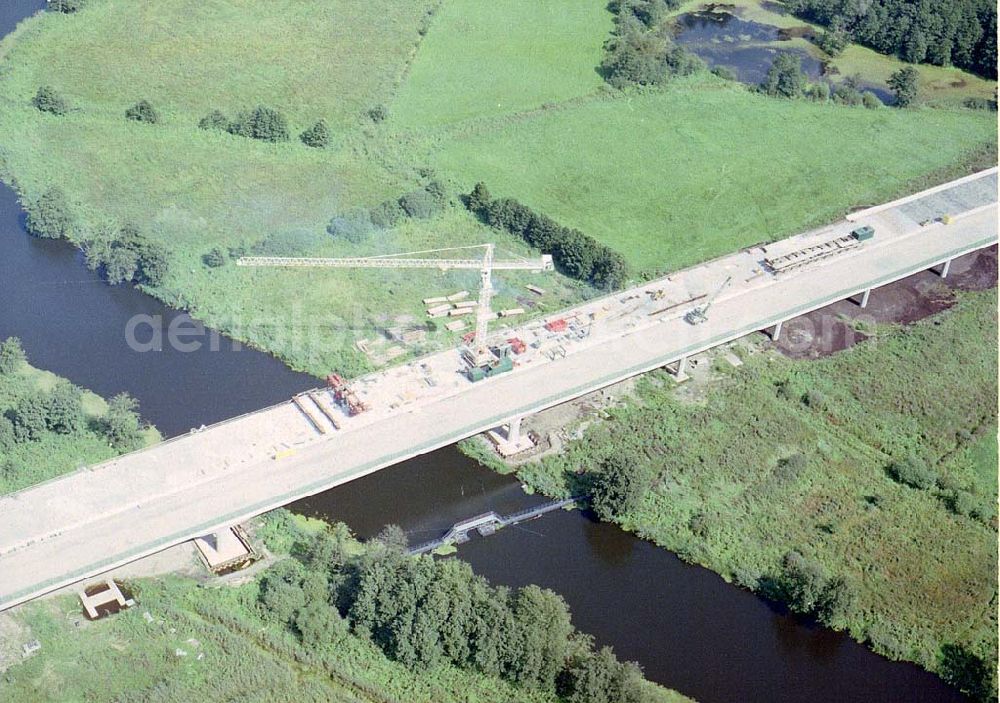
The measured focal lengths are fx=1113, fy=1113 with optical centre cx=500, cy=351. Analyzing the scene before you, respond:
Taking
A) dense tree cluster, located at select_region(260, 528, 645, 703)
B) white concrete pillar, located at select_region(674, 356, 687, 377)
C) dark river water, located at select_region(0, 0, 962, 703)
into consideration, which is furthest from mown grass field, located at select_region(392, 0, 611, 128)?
dense tree cluster, located at select_region(260, 528, 645, 703)

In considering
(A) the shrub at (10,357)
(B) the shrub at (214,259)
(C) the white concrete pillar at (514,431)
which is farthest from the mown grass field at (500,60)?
(C) the white concrete pillar at (514,431)

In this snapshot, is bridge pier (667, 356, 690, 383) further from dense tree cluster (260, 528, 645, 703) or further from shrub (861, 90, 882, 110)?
shrub (861, 90, 882, 110)

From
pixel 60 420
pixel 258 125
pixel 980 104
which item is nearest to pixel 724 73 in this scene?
pixel 980 104

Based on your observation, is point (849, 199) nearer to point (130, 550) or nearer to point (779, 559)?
point (779, 559)

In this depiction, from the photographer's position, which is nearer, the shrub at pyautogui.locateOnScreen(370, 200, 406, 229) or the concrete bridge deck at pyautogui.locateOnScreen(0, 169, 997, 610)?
the concrete bridge deck at pyautogui.locateOnScreen(0, 169, 997, 610)

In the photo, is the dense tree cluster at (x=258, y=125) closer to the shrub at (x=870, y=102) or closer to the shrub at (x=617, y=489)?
the shrub at (x=617, y=489)
